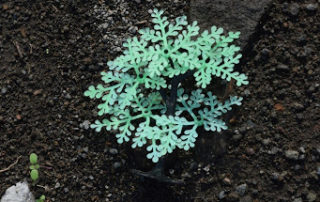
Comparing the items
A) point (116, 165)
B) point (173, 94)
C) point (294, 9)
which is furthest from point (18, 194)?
point (294, 9)

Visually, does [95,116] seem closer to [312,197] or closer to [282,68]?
[282,68]

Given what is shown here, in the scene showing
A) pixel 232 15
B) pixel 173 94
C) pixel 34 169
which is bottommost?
pixel 34 169

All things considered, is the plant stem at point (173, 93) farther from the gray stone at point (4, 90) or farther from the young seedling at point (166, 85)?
the gray stone at point (4, 90)

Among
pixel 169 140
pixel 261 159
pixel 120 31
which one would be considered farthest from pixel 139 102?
pixel 261 159

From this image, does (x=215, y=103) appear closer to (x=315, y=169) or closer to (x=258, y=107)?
(x=258, y=107)

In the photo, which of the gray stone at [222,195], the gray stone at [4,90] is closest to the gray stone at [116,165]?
the gray stone at [222,195]

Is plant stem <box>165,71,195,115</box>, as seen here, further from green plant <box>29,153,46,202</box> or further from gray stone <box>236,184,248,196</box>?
green plant <box>29,153,46,202</box>

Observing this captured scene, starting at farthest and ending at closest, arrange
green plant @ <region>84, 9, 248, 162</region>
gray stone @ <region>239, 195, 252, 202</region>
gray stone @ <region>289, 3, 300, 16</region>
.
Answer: gray stone @ <region>289, 3, 300, 16</region>, gray stone @ <region>239, 195, 252, 202</region>, green plant @ <region>84, 9, 248, 162</region>

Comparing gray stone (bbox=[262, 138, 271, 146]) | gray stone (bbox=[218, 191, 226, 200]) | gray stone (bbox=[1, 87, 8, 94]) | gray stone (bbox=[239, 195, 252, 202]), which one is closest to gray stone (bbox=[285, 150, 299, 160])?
gray stone (bbox=[262, 138, 271, 146])
